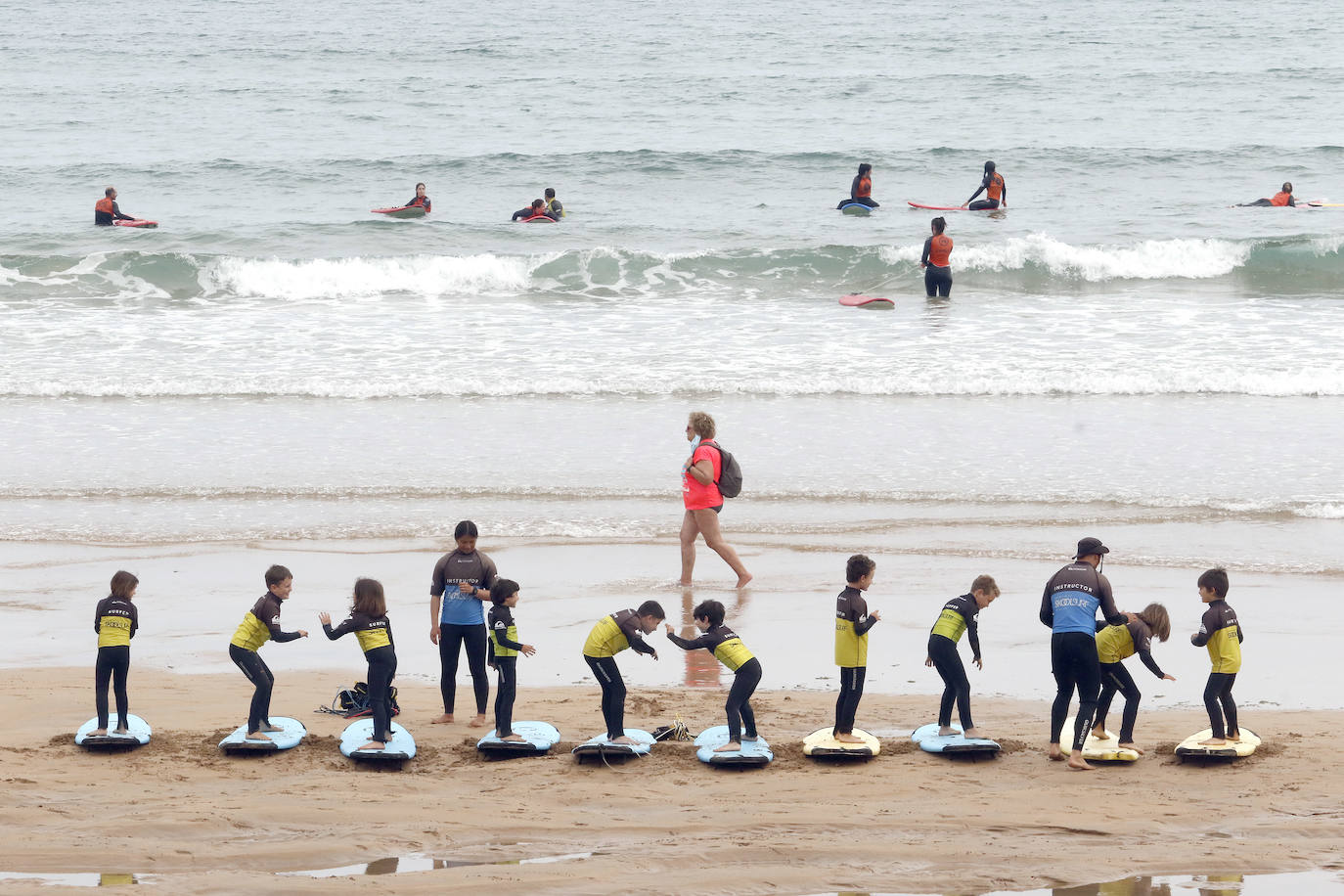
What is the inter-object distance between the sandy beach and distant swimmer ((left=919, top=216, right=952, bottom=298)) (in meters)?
15.3

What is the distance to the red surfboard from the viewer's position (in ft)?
77.4

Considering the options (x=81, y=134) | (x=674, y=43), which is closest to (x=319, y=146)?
(x=81, y=134)

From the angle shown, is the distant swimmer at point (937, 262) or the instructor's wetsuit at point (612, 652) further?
the distant swimmer at point (937, 262)

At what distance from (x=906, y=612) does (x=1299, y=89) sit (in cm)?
3963

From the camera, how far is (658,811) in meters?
7.51

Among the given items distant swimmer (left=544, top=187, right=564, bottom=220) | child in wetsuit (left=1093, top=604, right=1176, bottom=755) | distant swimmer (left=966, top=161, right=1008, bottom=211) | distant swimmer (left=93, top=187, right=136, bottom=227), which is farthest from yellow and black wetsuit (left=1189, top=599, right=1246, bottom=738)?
distant swimmer (left=93, top=187, right=136, bottom=227)

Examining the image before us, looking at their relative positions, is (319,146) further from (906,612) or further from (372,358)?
(906,612)

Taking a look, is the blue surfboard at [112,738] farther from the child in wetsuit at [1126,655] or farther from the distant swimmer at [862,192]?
the distant swimmer at [862,192]

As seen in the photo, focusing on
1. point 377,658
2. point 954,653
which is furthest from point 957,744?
point 377,658

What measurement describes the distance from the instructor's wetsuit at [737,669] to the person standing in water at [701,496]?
3.33 meters

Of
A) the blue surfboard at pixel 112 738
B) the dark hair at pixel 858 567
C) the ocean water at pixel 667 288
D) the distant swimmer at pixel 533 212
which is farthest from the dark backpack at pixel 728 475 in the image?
the distant swimmer at pixel 533 212

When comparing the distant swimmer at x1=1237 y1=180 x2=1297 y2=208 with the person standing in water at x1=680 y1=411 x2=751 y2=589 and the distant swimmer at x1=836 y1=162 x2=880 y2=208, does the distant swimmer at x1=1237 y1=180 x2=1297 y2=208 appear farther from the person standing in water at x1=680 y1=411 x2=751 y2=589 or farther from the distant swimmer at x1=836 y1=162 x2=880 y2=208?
the person standing in water at x1=680 y1=411 x2=751 y2=589

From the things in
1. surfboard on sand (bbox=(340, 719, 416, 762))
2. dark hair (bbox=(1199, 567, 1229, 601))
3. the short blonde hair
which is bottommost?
surfboard on sand (bbox=(340, 719, 416, 762))

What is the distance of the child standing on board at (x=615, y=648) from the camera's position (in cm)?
842
